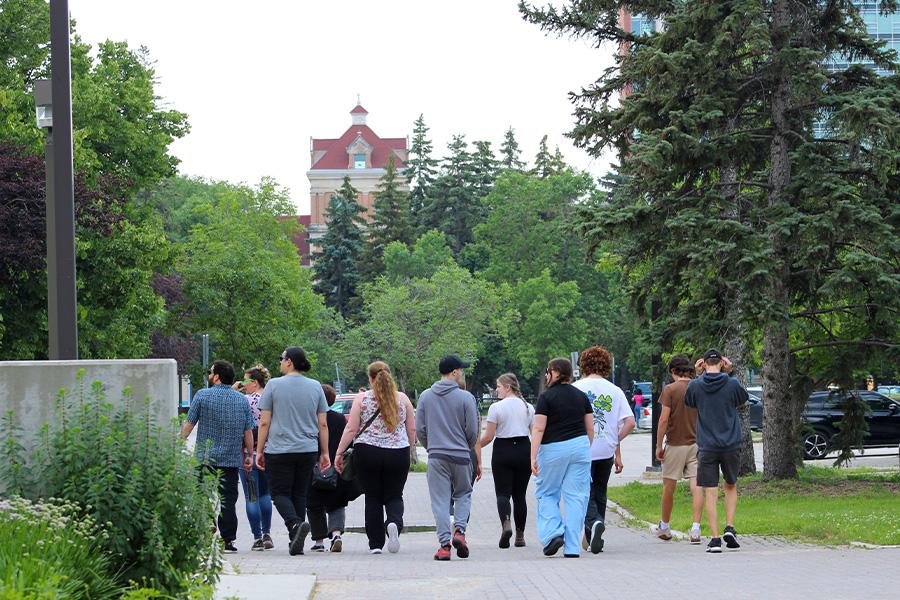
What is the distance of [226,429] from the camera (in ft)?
42.3

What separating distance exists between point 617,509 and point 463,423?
692cm

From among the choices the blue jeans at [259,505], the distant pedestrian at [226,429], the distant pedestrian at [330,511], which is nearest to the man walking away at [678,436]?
the distant pedestrian at [330,511]

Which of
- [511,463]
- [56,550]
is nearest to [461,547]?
[511,463]

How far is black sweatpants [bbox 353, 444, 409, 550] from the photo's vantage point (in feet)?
40.9

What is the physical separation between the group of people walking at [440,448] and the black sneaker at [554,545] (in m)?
0.02

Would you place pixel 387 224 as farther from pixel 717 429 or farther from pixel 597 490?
pixel 717 429

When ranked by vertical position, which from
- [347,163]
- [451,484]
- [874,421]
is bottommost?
[874,421]

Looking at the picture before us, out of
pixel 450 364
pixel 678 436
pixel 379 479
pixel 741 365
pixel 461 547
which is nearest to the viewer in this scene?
pixel 461 547

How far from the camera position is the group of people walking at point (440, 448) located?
40.4ft

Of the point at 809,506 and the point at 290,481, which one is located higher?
the point at 290,481

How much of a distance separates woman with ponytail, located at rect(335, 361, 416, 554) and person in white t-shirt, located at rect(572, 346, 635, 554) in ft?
5.97

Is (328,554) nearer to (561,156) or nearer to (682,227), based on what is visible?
(682,227)

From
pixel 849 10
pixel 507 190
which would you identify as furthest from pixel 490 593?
pixel 507 190

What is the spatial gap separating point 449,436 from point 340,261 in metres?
84.8
